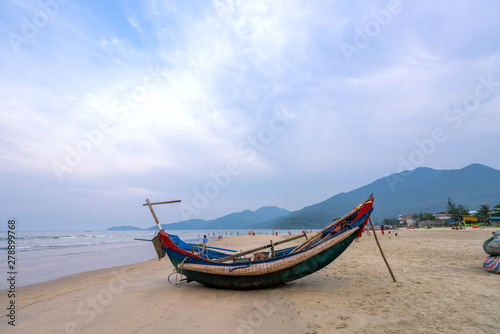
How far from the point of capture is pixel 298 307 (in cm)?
534

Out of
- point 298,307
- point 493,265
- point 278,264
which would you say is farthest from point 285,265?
point 493,265

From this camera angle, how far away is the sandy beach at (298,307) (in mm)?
4332

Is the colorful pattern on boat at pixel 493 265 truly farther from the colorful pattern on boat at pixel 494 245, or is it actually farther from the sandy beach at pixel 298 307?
the sandy beach at pixel 298 307

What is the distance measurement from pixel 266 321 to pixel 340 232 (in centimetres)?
321

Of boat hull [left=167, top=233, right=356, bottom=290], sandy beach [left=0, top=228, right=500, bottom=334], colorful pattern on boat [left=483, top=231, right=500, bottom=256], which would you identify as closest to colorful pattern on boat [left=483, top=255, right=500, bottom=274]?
colorful pattern on boat [left=483, top=231, right=500, bottom=256]

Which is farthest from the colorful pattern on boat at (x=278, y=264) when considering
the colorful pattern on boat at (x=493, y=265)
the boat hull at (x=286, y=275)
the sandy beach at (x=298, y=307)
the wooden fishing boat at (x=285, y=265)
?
the colorful pattern on boat at (x=493, y=265)

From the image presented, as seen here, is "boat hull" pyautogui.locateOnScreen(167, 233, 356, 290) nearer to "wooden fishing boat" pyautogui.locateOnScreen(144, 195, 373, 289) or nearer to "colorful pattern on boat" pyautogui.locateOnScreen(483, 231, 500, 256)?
"wooden fishing boat" pyautogui.locateOnScreen(144, 195, 373, 289)

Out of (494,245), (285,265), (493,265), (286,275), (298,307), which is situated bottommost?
(298,307)

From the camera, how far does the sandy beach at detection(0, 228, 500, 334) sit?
433 centimetres

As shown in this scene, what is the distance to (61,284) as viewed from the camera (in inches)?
409

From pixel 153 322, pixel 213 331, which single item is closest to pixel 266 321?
pixel 213 331

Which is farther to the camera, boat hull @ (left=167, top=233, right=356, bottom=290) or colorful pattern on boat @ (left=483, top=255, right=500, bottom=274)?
colorful pattern on boat @ (left=483, top=255, right=500, bottom=274)

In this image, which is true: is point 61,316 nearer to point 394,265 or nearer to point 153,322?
point 153,322

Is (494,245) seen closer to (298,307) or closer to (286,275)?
(286,275)
